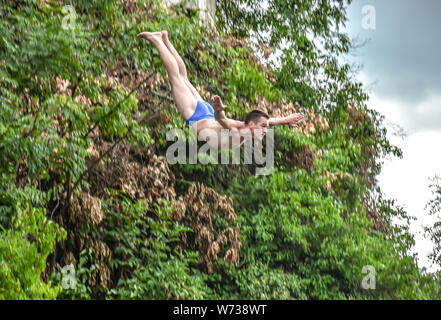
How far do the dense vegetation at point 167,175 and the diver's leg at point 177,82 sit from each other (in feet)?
1.94

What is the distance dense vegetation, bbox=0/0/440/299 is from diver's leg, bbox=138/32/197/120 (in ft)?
1.94

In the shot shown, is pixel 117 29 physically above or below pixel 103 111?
above

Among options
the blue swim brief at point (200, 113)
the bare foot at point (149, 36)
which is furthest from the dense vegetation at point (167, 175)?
the blue swim brief at point (200, 113)

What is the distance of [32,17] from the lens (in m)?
5.22

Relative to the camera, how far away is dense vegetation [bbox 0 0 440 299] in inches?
201

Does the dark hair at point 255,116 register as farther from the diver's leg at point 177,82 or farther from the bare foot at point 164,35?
the bare foot at point 164,35

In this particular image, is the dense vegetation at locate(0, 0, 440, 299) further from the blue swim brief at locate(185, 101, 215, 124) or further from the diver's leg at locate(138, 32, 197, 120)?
the blue swim brief at locate(185, 101, 215, 124)

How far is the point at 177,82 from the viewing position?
532 centimetres

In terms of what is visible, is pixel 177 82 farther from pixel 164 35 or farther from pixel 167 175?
pixel 167 175
